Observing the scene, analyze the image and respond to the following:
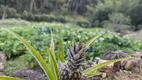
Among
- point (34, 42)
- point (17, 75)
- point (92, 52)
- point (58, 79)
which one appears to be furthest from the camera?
point (34, 42)

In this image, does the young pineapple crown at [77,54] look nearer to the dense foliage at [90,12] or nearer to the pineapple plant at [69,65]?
the pineapple plant at [69,65]

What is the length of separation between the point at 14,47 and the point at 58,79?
3415 millimetres

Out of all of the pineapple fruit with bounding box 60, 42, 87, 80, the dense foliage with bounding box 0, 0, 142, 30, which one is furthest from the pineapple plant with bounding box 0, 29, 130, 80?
the dense foliage with bounding box 0, 0, 142, 30

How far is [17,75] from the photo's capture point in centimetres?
313

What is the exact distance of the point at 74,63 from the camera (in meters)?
2.18

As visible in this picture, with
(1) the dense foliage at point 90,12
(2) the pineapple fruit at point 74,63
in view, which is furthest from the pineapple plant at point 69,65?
(1) the dense foliage at point 90,12

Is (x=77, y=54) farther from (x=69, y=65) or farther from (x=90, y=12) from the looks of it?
(x=90, y=12)

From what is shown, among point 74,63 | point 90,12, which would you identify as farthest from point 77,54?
point 90,12

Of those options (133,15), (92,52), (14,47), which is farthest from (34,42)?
(133,15)

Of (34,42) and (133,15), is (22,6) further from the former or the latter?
(34,42)

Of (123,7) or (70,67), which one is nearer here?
(70,67)

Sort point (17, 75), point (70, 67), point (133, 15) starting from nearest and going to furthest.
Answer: point (70, 67) → point (17, 75) → point (133, 15)

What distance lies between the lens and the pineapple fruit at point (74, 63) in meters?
2.14

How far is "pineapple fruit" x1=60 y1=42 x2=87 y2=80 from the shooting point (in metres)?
2.14
